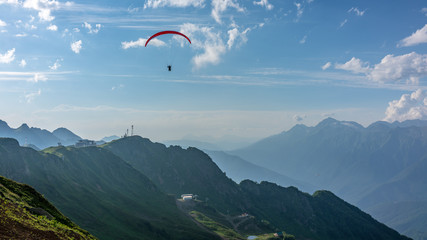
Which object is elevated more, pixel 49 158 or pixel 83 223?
pixel 49 158

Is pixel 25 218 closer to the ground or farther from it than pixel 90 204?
closer to the ground

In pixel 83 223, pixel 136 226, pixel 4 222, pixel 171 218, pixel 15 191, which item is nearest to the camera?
pixel 4 222

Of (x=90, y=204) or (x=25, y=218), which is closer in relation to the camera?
(x=25, y=218)

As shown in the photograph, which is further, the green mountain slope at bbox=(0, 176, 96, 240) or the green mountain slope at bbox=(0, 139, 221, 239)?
the green mountain slope at bbox=(0, 139, 221, 239)

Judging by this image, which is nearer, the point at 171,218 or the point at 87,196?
the point at 87,196

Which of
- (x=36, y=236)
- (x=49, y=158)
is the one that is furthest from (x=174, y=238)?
(x=36, y=236)

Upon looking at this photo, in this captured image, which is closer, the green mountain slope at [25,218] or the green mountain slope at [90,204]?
the green mountain slope at [25,218]

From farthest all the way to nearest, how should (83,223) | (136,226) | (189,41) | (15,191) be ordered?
(136,226), (83,223), (189,41), (15,191)

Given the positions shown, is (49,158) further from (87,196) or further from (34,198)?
(34,198)
